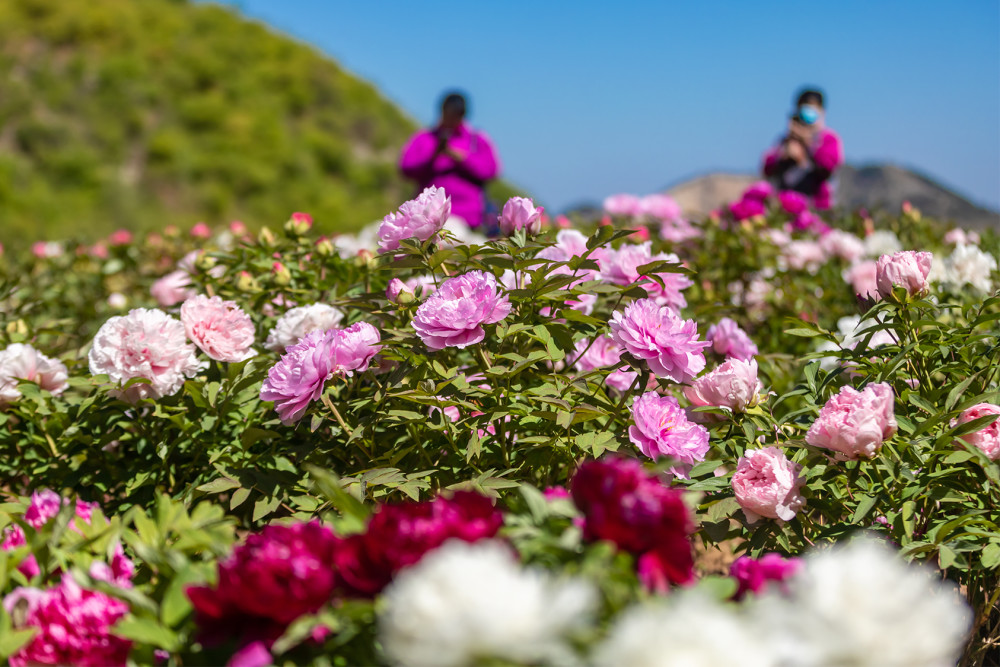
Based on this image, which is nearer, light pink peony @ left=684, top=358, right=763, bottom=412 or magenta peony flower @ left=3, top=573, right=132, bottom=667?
magenta peony flower @ left=3, top=573, right=132, bottom=667

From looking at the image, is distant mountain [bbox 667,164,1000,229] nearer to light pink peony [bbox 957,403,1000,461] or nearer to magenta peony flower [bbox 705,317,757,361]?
magenta peony flower [bbox 705,317,757,361]

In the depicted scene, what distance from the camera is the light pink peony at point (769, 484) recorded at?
4.56 feet

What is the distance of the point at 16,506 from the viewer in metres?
1.37

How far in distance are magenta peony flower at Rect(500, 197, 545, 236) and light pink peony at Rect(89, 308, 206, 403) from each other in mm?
695

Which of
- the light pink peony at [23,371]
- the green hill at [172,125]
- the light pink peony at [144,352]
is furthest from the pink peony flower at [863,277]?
the green hill at [172,125]

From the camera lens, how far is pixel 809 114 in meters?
5.49

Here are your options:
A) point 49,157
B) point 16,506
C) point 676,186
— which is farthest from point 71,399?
point 49,157

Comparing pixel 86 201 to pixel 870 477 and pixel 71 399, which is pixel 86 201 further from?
pixel 870 477

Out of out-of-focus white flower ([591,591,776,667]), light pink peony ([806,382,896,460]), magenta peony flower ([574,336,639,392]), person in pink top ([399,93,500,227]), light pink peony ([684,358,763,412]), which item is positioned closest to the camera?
out-of-focus white flower ([591,591,776,667])

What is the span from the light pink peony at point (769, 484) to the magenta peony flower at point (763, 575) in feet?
1.52

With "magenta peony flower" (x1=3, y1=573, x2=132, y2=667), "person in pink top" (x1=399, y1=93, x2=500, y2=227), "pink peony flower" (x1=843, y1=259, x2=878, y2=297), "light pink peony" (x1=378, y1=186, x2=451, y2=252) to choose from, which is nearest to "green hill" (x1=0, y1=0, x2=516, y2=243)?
"person in pink top" (x1=399, y1=93, x2=500, y2=227)

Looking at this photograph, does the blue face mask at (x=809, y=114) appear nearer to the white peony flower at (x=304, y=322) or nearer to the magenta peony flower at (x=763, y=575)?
the white peony flower at (x=304, y=322)

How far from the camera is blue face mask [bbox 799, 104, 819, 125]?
5.49m

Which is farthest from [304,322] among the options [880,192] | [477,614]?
[880,192]
